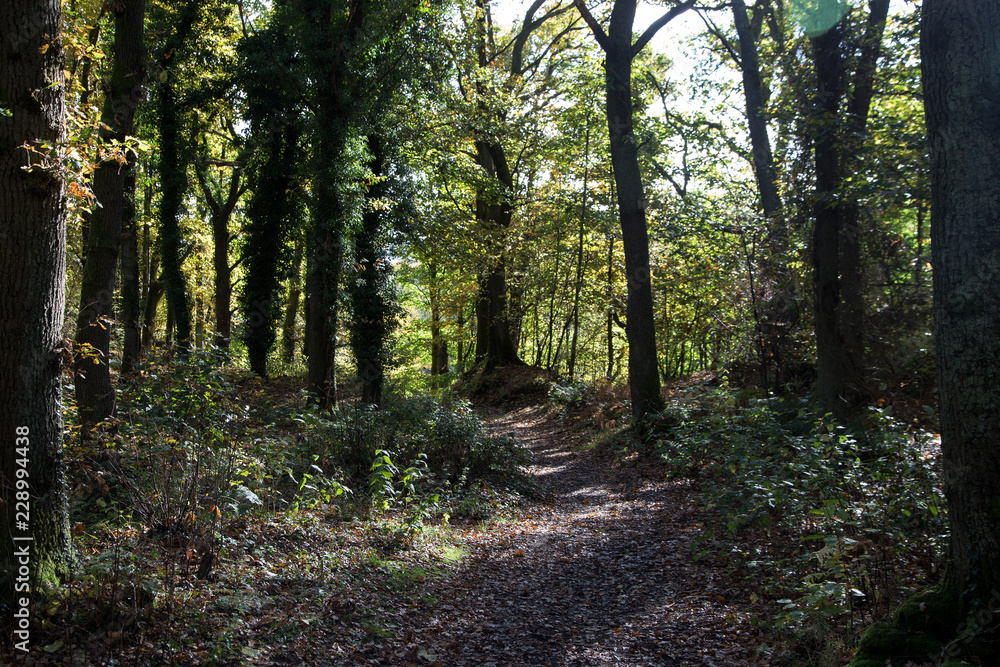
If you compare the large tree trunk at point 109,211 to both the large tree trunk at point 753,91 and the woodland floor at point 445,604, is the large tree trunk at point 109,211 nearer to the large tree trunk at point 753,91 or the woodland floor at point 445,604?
the woodland floor at point 445,604

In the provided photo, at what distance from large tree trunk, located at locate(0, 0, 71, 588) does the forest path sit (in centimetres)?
247

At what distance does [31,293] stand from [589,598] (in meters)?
5.25

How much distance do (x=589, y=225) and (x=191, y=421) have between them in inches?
675

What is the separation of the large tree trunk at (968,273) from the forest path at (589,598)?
1.67 meters

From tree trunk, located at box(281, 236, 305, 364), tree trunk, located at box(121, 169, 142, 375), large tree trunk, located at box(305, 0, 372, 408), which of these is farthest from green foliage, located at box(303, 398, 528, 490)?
tree trunk, located at box(281, 236, 305, 364)

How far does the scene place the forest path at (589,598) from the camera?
4.53 metres

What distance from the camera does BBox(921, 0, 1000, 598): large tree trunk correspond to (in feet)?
11.0

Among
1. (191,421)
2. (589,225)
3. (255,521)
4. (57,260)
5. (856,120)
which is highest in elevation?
(589,225)

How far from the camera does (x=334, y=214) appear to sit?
1279 cm

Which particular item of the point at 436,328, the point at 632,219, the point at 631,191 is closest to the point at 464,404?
the point at 632,219

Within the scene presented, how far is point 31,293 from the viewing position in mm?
4102

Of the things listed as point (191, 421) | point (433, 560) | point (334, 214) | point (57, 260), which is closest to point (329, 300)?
point (334, 214)

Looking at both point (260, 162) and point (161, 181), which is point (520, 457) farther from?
point (260, 162)

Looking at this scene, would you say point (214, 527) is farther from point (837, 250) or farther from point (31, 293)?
point (837, 250)
